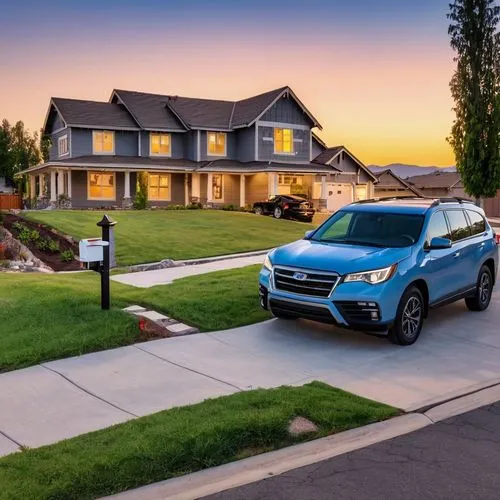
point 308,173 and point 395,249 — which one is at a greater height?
point 308,173

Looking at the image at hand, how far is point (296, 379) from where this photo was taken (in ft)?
21.4

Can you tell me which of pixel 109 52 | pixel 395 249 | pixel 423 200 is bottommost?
pixel 395 249

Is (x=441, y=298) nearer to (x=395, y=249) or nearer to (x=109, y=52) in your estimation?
(x=395, y=249)

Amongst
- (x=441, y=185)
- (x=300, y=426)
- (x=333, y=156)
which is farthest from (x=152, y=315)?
(x=441, y=185)

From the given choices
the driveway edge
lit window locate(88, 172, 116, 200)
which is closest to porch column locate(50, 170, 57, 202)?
lit window locate(88, 172, 116, 200)

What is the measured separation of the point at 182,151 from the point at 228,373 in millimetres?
34492

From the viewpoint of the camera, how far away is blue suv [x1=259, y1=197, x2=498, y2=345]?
298 inches

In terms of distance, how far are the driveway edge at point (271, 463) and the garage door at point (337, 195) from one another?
1500 inches

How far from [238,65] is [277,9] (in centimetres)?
913

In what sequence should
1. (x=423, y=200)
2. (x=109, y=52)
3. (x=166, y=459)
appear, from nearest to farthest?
(x=166, y=459)
(x=423, y=200)
(x=109, y=52)

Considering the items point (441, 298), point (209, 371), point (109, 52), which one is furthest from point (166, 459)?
point (109, 52)

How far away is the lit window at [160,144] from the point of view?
38.8m

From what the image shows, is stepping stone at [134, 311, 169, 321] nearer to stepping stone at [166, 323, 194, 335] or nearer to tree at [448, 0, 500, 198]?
stepping stone at [166, 323, 194, 335]

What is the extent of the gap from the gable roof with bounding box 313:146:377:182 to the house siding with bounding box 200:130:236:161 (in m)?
6.48
